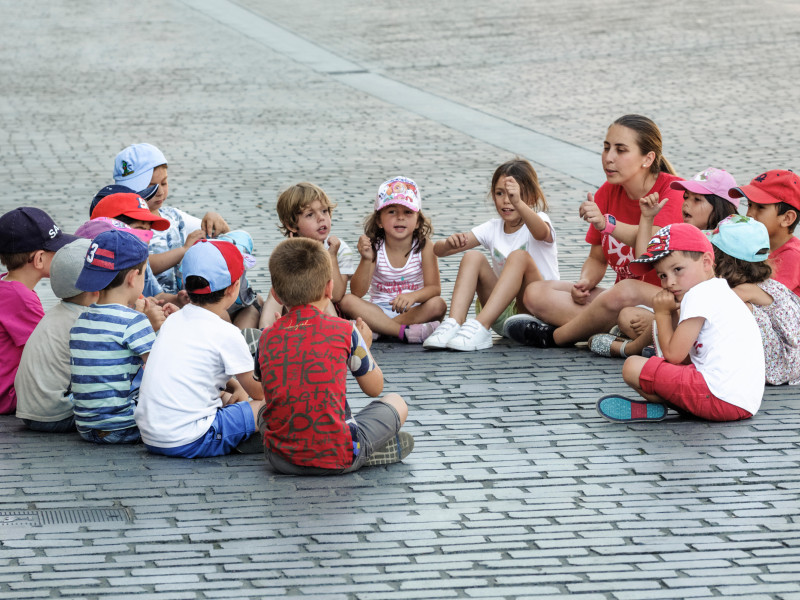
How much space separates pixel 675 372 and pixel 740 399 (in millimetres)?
318

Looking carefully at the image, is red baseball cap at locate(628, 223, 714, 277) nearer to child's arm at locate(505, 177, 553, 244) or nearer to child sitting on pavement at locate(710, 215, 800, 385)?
child sitting on pavement at locate(710, 215, 800, 385)

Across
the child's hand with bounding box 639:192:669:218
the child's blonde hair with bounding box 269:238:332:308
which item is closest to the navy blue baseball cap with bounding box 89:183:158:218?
the child's blonde hair with bounding box 269:238:332:308

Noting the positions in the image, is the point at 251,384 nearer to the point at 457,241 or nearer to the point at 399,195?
the point at 399,195

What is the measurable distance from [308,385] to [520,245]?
252cm

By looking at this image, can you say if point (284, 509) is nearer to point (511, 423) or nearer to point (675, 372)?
point (511, 423)

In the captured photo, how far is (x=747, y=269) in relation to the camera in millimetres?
5473

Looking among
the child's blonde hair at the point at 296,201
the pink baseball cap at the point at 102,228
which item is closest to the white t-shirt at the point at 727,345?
the child's blonde hair at the point at 296,201

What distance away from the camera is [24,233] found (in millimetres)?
5336

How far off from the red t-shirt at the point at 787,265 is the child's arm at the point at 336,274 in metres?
2.31

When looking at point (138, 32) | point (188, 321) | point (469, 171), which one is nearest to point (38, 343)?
point (188, 321)

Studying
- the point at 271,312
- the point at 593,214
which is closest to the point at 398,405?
the point at 271,312

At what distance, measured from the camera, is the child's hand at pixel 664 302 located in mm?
5125

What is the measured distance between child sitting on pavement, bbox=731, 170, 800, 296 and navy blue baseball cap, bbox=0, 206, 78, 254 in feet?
11.1

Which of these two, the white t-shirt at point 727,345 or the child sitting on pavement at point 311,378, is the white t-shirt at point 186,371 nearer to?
the child sitting on pavement at point 311,378
